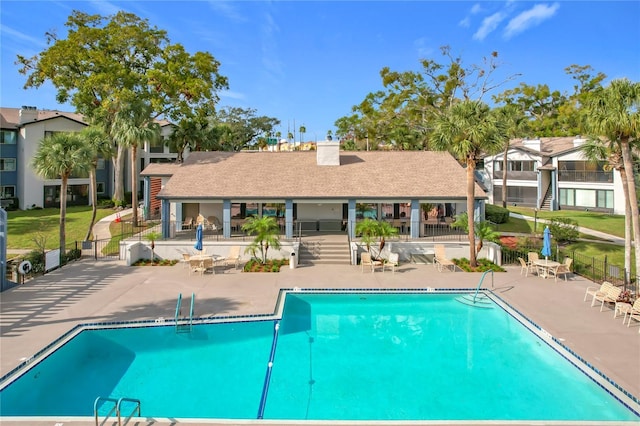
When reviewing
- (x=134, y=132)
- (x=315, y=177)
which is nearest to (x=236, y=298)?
(x=315, y=177)

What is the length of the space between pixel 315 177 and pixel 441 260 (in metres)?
9.60

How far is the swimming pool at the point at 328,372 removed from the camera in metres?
10.1

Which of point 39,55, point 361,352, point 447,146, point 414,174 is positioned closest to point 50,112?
point 39,55

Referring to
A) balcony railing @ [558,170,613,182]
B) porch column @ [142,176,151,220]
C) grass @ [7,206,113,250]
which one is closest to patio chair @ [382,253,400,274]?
grass @ [7,206,113,250]

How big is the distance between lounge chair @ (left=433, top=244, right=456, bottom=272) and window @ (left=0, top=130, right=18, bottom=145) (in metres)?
43.9

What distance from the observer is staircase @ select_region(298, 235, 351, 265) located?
23.8 meters

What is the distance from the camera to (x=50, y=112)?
175ft

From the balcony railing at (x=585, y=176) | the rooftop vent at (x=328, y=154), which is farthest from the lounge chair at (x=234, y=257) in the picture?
the balcony railing at (x=585, y=176)

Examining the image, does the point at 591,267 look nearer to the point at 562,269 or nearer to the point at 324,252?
the point at 562,269

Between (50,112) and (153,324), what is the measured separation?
5133 centimetres

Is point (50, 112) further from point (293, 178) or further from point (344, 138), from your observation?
point (344, 138)

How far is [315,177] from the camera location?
88.9 feet

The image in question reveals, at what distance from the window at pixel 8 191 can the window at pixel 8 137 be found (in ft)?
14.9

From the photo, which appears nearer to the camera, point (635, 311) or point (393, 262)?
point (635, 311)
